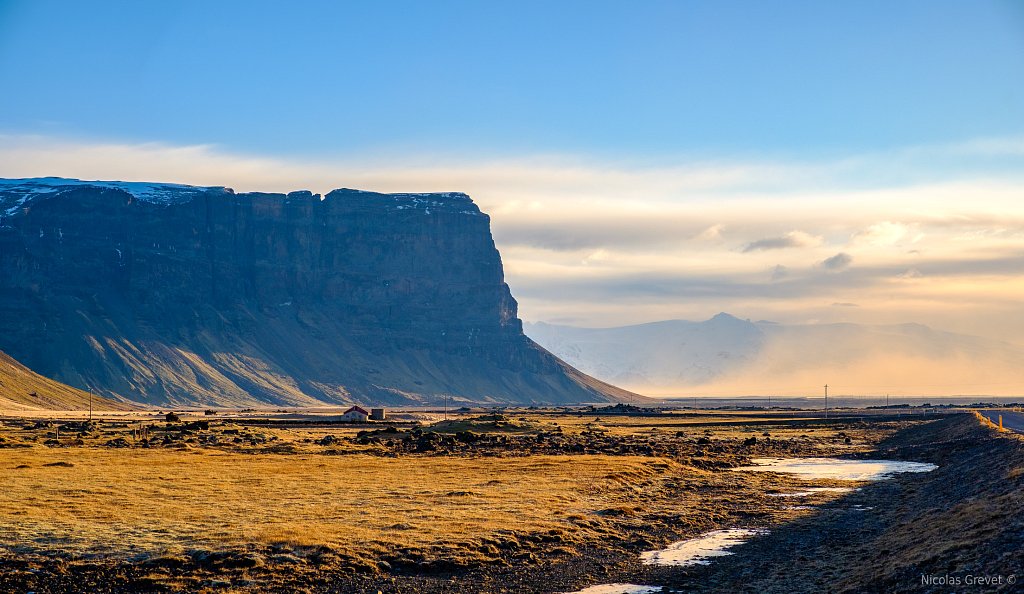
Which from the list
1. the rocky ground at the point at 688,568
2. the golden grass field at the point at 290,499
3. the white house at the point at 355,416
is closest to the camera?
the rocky ground at the point at 688,568

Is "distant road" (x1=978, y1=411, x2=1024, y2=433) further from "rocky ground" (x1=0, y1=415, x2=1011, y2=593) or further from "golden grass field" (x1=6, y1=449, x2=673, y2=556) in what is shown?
"golden grass field" (x1=6, y1=449, x2=673, y2=556)

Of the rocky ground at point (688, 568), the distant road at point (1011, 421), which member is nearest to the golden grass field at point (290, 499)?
the rocky ground at point (688, 568)

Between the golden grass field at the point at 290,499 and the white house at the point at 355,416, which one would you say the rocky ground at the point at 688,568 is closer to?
the golden grass field at the point at 290,499

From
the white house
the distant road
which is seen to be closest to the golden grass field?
the distant road

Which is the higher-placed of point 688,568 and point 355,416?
point 688,568

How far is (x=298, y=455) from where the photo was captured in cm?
6981

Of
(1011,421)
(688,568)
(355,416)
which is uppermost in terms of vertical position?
(1011,421)

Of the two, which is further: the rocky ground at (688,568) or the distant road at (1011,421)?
the distant road at (1011,421)

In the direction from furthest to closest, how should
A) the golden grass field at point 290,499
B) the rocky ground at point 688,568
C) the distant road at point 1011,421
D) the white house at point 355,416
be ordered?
the white house at point 355,416 < the distant road at point 1011,421 < the golden grass field at point 290,499 < the rocky ground at point 688,568

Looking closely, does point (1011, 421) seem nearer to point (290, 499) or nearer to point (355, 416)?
point (355, 416)

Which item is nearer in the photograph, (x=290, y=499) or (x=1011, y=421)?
(x=290, y=499)

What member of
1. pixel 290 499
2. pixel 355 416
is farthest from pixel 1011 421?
pixel 290 499

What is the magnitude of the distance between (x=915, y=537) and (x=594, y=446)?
174 ft

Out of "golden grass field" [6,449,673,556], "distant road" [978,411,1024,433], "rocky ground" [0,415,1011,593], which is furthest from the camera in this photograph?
"distant road" [978,411,1024,433]
